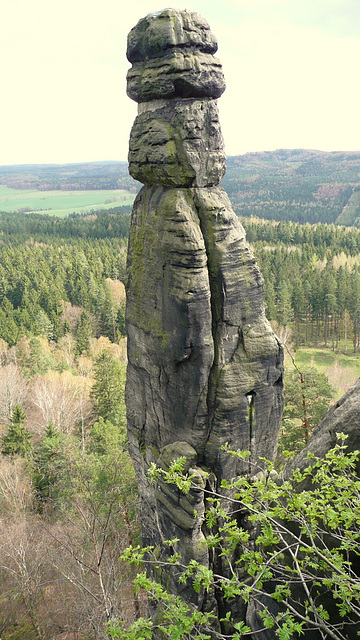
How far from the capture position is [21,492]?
93.8 feet

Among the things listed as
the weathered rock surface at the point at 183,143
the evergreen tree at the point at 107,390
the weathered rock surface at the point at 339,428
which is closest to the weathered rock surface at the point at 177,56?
the weathered rock surface at the point at 183,143

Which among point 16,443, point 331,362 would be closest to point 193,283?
point 16,443

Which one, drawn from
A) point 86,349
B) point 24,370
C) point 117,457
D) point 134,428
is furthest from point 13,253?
point 134,428

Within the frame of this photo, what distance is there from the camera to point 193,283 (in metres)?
11.9

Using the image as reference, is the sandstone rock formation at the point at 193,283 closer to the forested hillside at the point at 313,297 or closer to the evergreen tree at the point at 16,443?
the evergreen tree at the point at 16,443

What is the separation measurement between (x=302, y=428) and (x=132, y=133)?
17.8m

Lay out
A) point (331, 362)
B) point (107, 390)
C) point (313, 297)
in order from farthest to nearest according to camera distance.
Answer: point (313, 297)
point (331, 362)
point (107, 390)

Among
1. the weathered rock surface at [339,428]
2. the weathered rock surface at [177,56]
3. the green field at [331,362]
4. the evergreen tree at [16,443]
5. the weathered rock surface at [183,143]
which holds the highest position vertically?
the weathered rock surface at [177,56]

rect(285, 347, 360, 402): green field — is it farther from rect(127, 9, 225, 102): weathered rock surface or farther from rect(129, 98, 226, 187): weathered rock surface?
rect(127, 9, 225, 102): weathered rock surface

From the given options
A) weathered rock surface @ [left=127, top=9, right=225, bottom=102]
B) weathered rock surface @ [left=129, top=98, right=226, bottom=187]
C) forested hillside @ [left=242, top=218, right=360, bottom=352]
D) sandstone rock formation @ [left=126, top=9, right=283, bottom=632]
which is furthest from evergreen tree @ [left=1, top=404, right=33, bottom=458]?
forested hillside @ [left=242, top=218, right=360, bottom=352]

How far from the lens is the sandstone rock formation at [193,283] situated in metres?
11.9

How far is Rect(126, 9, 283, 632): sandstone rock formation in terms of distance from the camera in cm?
1191

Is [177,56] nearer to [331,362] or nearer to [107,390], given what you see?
[107,390]

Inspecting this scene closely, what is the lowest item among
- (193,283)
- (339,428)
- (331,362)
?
(331,362)
